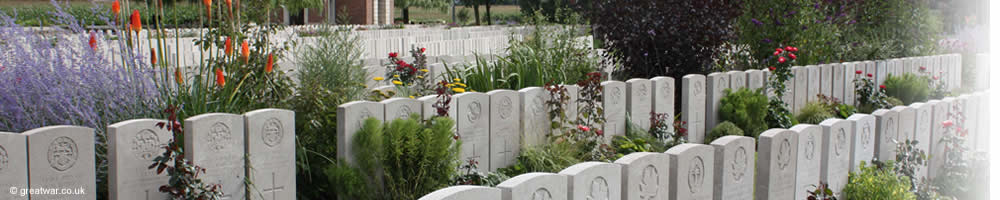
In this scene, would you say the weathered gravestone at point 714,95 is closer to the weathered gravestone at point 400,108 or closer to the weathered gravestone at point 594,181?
the weathered gravestone at point 400,108

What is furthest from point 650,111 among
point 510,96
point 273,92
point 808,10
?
point 808,10

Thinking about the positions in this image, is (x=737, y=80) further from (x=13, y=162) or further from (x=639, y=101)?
(x=13, y=162)

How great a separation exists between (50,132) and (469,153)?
2.38 meters

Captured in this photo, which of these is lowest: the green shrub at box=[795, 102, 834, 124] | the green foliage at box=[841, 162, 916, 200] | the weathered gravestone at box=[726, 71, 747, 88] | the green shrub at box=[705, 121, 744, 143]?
the green foliage at box=[841, 162, 916, 200]

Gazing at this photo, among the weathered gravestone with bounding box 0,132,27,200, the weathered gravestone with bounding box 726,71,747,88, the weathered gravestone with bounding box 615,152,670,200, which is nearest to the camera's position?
the weathered gravestone with bounding box 0,132,27,200

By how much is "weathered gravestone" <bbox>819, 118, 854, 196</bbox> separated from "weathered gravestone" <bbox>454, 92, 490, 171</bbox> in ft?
6.43

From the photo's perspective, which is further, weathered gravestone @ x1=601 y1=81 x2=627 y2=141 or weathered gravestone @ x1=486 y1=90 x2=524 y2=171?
weathered gravestone @ x1=601 y1=81 x2=627 y2=141

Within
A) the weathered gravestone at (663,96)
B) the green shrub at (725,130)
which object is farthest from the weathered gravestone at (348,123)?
the green shrub at (725,130)

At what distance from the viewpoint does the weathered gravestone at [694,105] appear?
633 centimetres

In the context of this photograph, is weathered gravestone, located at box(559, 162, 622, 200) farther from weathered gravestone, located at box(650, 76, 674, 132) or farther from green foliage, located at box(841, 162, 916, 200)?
weathered gravestone, located at box(650, 76, 674, 132)

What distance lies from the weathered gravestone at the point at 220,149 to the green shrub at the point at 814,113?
5752mm

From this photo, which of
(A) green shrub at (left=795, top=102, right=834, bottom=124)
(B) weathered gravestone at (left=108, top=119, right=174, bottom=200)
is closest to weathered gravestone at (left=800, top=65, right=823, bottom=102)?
(A) green shrub at (left=795, top=102, right=834, bottom=124)

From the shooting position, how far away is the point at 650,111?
619cm

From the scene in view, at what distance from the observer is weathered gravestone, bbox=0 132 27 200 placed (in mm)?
2887
